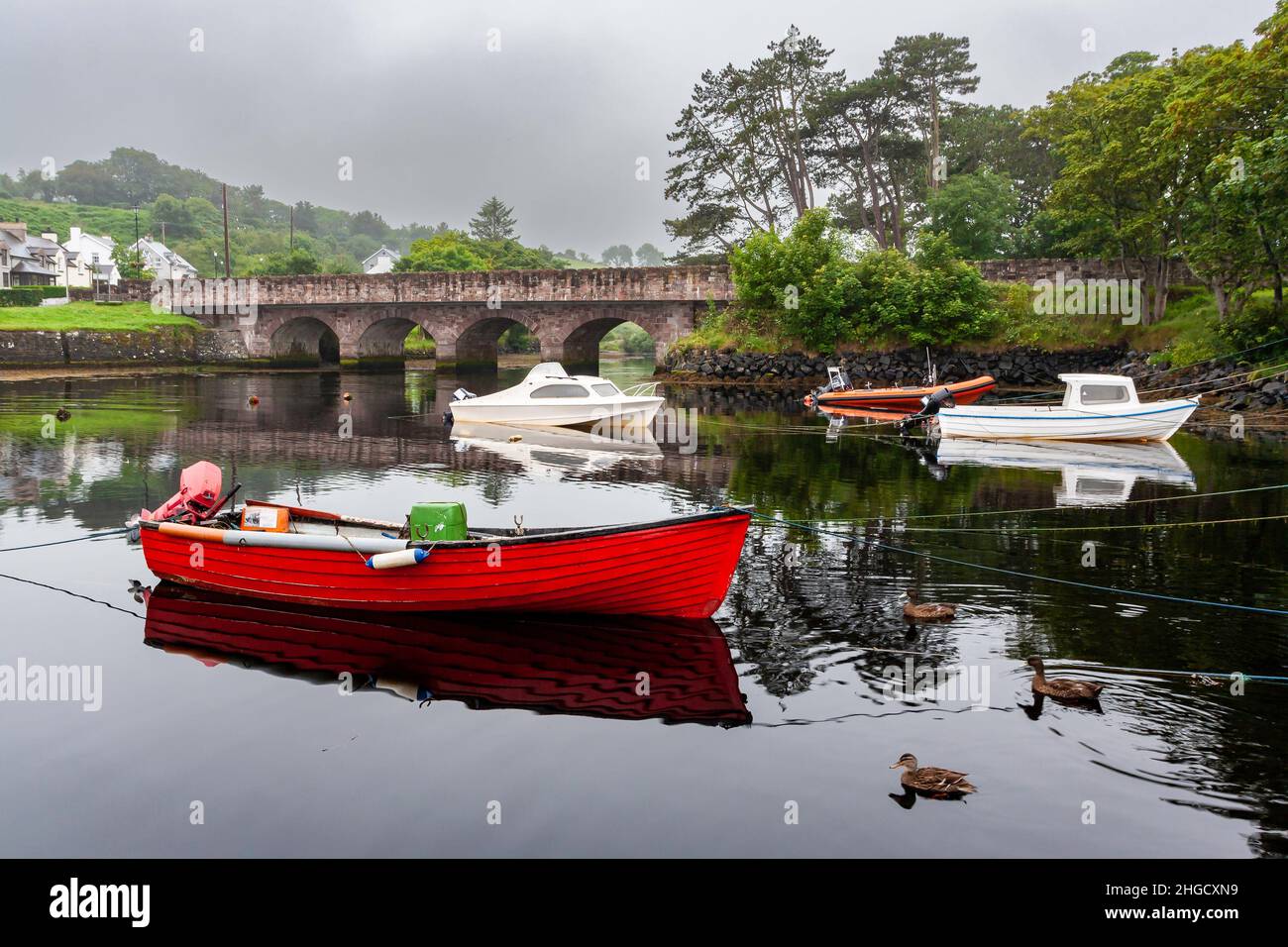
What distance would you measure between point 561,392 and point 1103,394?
16647 millimetres

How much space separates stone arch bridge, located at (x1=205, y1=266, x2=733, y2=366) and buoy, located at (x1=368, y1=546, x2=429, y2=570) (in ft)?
138

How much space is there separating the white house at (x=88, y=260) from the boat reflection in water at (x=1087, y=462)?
298 feet

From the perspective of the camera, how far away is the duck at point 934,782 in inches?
266

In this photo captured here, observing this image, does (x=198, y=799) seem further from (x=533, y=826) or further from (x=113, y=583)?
(x=113, y=583)

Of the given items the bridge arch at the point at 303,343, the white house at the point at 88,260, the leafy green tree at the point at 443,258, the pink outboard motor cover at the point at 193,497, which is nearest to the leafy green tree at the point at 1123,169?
the pink outboard motor cover at the point at 193,497

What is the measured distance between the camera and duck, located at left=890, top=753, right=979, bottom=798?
6750 mm

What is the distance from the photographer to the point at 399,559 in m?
10.1

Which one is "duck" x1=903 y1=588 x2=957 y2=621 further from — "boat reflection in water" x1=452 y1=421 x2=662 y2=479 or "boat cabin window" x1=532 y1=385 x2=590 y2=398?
"boat cabin window" x1=532 y1=385 x2=590 y2=398

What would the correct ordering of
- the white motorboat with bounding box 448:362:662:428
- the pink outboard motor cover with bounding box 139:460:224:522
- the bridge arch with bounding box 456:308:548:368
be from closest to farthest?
1. the pink outboard motor cover with bounding box 139:460:224:522
2. the white motorboat with bounding box 448:362:662:428
3. the bridge arch with bounding box 456:308:548:368

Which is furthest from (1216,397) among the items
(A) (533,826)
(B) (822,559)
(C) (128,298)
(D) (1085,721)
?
(C) (128,298)

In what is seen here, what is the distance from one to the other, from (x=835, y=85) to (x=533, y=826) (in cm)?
5432

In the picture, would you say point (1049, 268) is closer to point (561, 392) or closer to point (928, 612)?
point (561, 392)

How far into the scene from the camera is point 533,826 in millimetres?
6586

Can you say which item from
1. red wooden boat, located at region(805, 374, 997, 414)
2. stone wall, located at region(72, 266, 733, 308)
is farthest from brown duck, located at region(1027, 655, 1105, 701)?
stone wall, located at region(72, 266, 733, 308)
